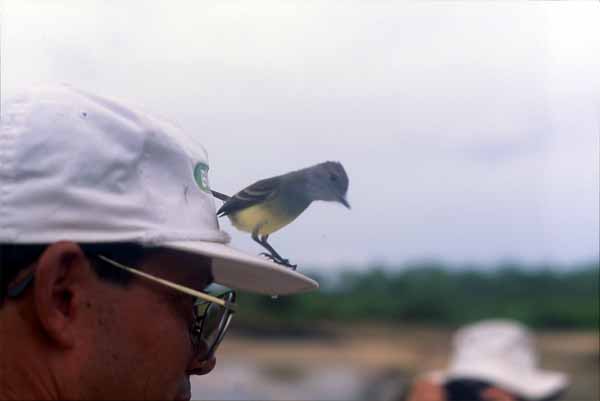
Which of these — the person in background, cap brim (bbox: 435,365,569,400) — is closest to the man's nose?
the person in background

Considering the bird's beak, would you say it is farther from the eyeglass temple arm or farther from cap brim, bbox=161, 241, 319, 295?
the eyeglass temple arm

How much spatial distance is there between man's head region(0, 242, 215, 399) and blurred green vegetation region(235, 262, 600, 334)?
4203 millimetres

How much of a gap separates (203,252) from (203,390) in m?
2.16

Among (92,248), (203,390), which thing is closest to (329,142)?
(92,248)

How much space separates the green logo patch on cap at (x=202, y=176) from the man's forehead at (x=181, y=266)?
3.8 inches

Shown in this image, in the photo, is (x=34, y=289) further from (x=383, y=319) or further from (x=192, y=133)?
(x=383, y=319)

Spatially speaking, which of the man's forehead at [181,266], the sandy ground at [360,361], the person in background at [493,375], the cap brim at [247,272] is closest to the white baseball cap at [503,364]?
the person in background at [493,375]

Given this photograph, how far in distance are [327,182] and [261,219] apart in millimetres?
116

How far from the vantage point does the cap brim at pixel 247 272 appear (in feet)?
3.80

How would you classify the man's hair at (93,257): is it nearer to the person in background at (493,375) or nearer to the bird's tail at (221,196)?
the bird's tail at (221,196)

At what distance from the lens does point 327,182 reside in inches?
52.9

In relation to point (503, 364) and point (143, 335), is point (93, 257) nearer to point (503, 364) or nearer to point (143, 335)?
point (143, 335)

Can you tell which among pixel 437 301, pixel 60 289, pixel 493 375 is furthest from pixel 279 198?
pixel 437 301

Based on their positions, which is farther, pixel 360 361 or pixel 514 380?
pixel 360 361
